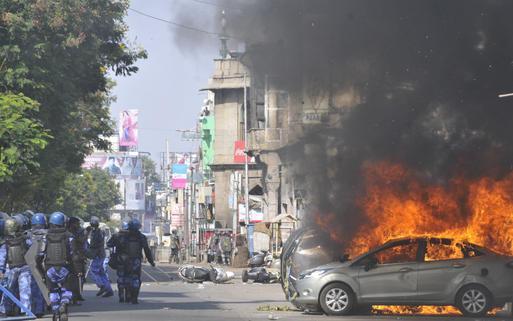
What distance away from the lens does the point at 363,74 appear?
25344mm

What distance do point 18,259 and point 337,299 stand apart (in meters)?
5.65

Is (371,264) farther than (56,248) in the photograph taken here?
Yes

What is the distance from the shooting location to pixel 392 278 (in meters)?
19.1

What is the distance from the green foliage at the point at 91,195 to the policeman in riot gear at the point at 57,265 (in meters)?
54.9

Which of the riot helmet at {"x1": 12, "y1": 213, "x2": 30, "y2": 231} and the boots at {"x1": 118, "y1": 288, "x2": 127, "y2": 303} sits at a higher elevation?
the riot helmet at {"x1": 12, "y1": 213, "x2": 30, "y2": 231}

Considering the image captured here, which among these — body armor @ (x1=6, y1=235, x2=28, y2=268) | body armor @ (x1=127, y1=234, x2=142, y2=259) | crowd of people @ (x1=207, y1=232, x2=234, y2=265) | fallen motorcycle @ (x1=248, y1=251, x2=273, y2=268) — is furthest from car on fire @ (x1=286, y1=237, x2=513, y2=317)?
crowd of people @ (x1=207, y1=232, x2=234, y2=265)

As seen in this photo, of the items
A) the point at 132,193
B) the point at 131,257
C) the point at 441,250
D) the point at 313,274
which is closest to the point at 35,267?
the point at 313,274

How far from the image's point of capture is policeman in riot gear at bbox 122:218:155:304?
72.8 ft

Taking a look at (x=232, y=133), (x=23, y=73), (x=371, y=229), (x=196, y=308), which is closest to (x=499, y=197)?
(x=371, y=229)

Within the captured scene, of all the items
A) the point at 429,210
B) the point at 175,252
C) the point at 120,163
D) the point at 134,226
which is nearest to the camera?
the point at 134,226

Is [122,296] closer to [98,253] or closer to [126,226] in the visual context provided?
[126,226]

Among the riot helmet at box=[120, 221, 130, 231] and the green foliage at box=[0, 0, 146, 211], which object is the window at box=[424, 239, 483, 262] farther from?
the green foliage at box=[0, 0, 146, 211]

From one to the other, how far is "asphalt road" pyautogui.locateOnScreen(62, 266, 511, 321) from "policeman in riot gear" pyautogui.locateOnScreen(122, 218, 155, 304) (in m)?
0.42

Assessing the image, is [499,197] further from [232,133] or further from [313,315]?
[232,133]
